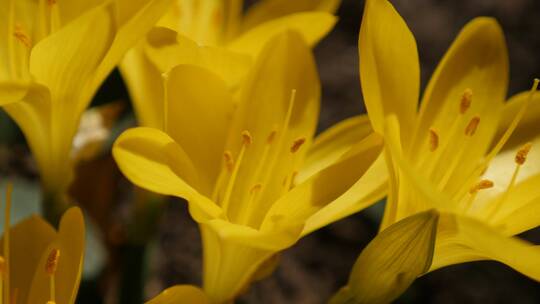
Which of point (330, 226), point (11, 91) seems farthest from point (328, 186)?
point (330, 226)

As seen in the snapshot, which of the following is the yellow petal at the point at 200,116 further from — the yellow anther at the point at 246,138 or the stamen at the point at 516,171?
the stamen at the point at 516,171

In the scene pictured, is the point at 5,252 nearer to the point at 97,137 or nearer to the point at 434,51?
the point at 97,137

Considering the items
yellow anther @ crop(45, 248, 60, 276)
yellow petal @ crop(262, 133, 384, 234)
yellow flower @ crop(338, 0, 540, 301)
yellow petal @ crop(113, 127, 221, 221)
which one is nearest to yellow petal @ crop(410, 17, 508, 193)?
yellow flower @ crop(338, 0, 540, 301)

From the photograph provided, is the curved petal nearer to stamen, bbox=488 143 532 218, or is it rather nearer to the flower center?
the flower center

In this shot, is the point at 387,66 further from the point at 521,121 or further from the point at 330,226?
the point at 330,226

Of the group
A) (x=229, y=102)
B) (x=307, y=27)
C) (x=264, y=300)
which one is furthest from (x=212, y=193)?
(x=264, y=300)
